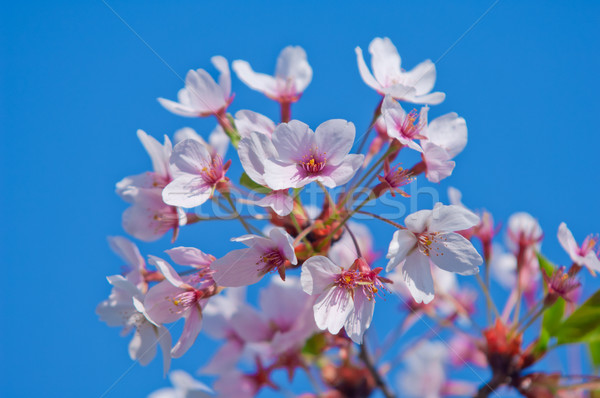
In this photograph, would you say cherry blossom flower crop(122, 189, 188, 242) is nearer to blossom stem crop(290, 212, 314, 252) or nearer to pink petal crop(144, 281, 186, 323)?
pink petal crop(144, 281, 186, 323)

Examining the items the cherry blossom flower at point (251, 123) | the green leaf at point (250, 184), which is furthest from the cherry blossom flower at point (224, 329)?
the cherry blossom flower at point (251, 123)

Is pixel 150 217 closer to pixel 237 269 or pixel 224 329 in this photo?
pixel 237 269

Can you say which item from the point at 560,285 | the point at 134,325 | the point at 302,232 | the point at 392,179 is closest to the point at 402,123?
the point at 392,179

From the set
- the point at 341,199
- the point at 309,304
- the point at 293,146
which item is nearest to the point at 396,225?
the point at 341,199

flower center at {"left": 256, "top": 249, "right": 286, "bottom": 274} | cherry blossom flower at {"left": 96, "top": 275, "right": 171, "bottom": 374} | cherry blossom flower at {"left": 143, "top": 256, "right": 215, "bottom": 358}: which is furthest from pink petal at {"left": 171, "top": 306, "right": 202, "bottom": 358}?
flower center at {"left": 256, "top": 249, "right": 286, "bottom": 274}

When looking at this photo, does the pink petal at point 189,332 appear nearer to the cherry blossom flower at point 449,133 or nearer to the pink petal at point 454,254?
the pink petal at point 454,254

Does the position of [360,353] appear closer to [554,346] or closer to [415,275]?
[415,275]
